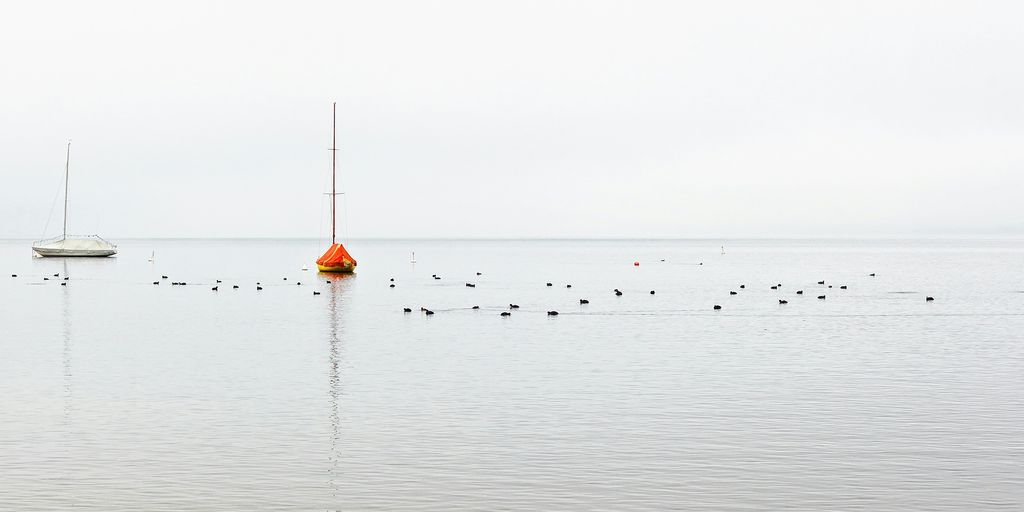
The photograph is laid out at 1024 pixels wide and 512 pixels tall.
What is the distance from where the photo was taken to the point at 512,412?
121ft

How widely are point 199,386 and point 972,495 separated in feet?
96.0

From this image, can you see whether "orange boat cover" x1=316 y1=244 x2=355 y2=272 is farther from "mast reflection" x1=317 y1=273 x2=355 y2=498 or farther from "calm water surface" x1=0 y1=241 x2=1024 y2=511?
"calm water surface" x1=0 y1=241 x2=1024 y2=511

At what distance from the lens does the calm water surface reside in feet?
83.3

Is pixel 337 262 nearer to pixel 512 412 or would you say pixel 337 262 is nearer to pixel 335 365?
pixel 335 365

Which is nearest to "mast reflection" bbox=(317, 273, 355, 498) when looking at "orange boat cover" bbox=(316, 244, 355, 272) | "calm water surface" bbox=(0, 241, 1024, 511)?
"calm water surface" bbox=(0, 241, 1024, 511)

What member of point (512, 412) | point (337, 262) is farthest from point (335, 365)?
point (337, 262)

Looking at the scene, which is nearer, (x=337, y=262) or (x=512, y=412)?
(x=512, y=412)

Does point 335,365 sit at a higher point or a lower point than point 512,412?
higher

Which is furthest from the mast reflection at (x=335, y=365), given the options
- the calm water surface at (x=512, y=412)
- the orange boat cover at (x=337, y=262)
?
the orange boat cover at (x=337, y=262)

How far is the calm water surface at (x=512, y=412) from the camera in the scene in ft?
83.3

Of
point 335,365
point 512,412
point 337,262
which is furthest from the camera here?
point 337,262

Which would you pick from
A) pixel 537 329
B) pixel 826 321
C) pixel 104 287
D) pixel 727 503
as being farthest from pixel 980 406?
pixel 104 287

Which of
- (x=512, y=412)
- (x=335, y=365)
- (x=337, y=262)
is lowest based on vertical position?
(x=512, y=412)

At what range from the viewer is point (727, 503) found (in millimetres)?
23922
